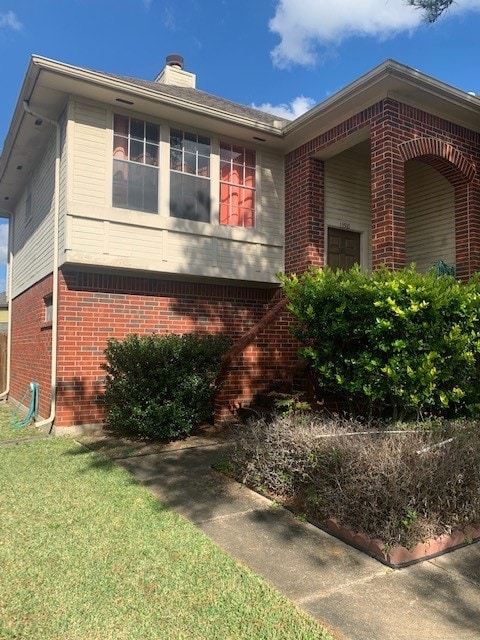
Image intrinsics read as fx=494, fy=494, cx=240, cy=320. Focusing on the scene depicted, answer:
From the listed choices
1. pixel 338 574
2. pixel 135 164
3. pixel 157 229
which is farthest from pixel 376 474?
pixel 135 164

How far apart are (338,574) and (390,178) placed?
18.9 feet

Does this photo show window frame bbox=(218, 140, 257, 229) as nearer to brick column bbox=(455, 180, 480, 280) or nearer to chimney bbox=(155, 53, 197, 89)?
brick column bbox=(455, 180, 480, 280)

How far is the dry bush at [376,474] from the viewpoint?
11.4ft

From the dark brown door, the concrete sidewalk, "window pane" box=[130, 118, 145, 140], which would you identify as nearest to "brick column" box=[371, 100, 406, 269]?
the dark brown door

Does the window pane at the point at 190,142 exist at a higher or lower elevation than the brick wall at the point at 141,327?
higher

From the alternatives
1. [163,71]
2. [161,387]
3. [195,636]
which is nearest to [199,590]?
[195,636]

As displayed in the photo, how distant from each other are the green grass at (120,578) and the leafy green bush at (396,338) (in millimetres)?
2320

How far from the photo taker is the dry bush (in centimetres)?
349

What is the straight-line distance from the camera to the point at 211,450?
6141 millimetres

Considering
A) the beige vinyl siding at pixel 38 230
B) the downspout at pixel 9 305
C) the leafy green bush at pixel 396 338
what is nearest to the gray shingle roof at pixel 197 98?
the beige vinyl siding at pixel 38 230

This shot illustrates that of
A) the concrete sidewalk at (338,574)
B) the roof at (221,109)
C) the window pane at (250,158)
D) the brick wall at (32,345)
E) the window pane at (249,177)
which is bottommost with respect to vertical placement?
the concrete sidewalk at (338,574)

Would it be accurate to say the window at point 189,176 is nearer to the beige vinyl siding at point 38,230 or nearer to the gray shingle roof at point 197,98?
the gray shingle roof at point 197,98

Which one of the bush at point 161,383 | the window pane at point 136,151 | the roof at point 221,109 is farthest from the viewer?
the window pane at point 136,151

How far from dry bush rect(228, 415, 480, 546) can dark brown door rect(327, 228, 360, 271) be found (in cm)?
503
